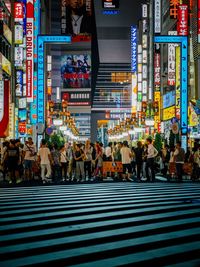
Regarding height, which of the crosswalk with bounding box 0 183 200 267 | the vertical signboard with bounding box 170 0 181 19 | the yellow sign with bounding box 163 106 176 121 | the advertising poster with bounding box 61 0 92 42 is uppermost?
the advertising poster with bounding box 61 0 92 42

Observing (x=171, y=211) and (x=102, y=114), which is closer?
(x=171, y=211)

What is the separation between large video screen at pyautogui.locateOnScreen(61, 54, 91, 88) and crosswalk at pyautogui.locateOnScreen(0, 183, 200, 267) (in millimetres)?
77720

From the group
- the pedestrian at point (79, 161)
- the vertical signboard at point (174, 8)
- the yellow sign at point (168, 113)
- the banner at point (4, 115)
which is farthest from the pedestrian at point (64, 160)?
the yellow sign at point (168, 113)

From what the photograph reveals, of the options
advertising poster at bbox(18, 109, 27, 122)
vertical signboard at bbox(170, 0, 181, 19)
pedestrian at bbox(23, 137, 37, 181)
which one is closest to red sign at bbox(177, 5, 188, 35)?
vertical signboard at bbox(170, 0, 181, 19)

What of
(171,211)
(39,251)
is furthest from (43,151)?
(39,251)

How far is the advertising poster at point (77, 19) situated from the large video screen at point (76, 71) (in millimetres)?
3615

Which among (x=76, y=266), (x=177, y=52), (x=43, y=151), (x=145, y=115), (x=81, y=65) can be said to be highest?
(x=81, y=65)

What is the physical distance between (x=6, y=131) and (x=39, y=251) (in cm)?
482

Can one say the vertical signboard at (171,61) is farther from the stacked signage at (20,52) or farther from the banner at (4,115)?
the banner at (4,115)

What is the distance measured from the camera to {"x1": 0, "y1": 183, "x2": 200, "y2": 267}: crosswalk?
5797 mm

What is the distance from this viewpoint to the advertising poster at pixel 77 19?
89688 mm

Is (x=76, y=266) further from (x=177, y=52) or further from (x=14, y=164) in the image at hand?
(x=177, y=52)

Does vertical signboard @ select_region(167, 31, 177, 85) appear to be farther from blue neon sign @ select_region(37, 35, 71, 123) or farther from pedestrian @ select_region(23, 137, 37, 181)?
pedestrian @ select_region(23, 137, 37, 181)

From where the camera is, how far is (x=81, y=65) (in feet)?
302
